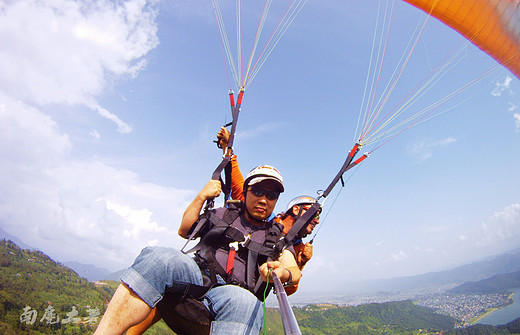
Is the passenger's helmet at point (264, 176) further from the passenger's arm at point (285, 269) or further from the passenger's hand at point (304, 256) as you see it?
the passenger's hand at point (304, 256)

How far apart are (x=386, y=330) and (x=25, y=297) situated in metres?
162

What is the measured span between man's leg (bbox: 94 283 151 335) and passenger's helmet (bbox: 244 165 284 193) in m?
1.76

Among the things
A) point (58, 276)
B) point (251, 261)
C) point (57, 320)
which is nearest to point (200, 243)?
point (251, 261)

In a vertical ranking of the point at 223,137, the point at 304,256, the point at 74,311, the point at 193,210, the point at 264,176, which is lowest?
the point at 74,311

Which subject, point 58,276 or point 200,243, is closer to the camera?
point 200,243

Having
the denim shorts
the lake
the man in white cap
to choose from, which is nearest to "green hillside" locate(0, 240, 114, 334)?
the man in white cap

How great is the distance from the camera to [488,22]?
661 centimetres

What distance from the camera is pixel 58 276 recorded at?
10644 cm

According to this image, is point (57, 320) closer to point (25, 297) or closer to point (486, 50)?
point (25, 297)

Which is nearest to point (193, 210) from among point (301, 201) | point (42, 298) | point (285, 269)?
point (285, 269)

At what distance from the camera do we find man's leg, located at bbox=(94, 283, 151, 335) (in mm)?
1620

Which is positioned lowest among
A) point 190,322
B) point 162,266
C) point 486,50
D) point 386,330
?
point 386,330

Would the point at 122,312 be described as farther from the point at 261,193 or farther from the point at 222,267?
the point at 261,193

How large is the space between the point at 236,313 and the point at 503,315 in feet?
691
